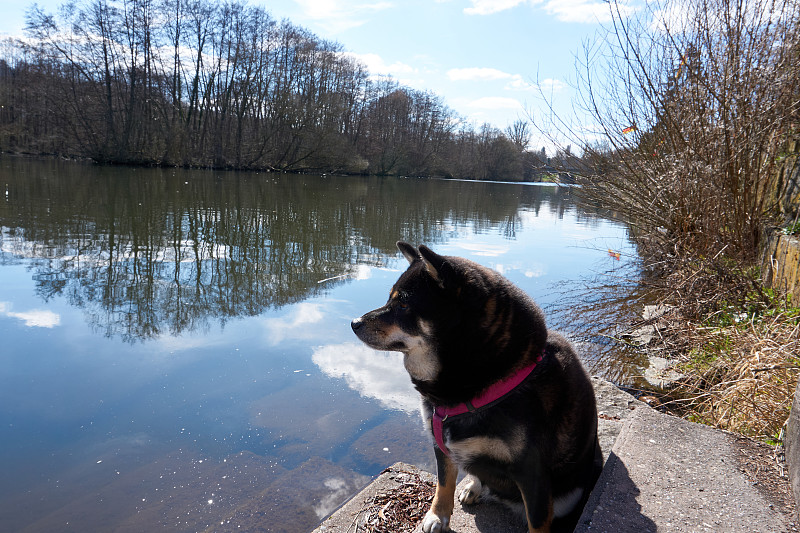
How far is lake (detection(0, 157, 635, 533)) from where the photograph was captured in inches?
135

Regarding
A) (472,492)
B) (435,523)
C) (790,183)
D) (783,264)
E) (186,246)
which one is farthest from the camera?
(186,246)

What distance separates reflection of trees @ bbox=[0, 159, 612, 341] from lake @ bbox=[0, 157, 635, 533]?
0.18ft

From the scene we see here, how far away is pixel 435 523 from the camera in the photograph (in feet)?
8.77

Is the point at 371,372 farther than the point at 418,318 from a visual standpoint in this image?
Yes

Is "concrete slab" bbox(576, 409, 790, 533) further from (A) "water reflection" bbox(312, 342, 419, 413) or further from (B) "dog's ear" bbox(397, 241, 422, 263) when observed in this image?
(A) "water reflection" bbox(312, 342, 419, 413)

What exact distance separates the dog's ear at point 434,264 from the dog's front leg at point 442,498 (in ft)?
3.08

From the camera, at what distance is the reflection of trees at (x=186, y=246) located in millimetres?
7094

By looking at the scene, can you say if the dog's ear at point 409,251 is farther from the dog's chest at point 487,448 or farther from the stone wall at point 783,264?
the stone wall at point 783,264

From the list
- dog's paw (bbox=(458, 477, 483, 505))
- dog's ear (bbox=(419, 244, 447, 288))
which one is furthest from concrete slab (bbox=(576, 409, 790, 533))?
dog's ear (bbox=(419, 244, 447, 288))

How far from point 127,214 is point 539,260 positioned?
37.6ft

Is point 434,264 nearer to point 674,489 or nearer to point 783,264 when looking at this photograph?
point 674,489

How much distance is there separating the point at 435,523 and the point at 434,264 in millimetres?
1416

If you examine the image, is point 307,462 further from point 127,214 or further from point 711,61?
point 127,214

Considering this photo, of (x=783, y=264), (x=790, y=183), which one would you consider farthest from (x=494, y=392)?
(x=790, y=183)
